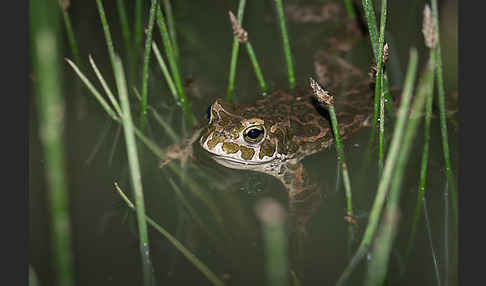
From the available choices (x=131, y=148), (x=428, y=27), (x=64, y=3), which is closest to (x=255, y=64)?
(x=64, y=3)

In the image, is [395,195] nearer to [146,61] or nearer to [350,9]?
[146,61]

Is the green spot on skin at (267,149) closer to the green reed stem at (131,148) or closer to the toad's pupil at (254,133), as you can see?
the toad's pupil at (254,133)

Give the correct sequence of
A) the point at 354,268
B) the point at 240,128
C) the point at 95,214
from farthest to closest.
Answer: the point at 95,214 < the point at 240,128 < the point at 354,268

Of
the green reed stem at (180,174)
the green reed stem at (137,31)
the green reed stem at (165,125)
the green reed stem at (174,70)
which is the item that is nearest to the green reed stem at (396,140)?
the green reed stem at (180,174)

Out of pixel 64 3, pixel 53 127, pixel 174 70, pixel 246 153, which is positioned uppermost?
pixel 64 3

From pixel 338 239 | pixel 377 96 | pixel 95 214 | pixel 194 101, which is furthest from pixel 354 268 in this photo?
pixel 194 101

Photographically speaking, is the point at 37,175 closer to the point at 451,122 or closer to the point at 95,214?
the point at 95,214
